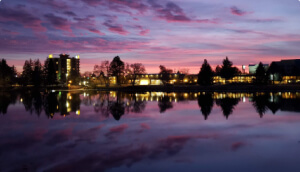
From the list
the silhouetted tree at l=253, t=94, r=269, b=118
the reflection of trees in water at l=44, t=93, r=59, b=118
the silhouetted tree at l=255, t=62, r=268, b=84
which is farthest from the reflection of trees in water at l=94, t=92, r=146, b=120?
the silhouetted tree at l=255, t=62, r=268, b=84

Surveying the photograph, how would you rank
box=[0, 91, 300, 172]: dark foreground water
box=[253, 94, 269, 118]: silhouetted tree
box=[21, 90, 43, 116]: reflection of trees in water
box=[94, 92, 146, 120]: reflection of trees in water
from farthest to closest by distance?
box=[21, 90, 43, 116]: reflection of trees in water < box=[94, 92, 146, 120]: reflection of trees in water < box=[253, 94, 269, 118]: silhouetted tree < box=[0, 91, 300, 172]: dark foreground water

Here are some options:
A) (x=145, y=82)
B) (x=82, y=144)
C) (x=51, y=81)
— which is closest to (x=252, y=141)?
(x=82, y=144)

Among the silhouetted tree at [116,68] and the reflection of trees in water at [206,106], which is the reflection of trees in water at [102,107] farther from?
the silhouetted tree at [116,68]

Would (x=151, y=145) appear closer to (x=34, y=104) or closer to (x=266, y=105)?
(x=266, y=105)

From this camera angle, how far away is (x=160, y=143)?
1313cm

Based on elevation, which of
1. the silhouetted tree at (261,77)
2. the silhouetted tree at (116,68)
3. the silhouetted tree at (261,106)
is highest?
the silhouetted tree at (116,68)

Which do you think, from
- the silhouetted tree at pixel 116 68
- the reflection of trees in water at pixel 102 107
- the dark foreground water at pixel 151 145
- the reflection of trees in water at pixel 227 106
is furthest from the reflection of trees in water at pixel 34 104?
the silhouetted tree at pixel 116 68

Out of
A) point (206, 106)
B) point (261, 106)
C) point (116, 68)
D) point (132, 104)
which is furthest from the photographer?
point (116, 68)

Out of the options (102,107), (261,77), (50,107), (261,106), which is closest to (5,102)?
(50,107)

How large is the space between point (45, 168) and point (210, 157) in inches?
251

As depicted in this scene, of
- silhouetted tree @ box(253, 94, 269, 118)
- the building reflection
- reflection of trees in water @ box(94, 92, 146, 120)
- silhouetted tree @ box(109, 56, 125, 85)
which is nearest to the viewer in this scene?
silhouetted tree @ box(253, 94, 269, 118)

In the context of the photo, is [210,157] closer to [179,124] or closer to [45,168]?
[45,168]

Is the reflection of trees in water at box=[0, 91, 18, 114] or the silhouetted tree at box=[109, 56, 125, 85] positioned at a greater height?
the silhouetted tree at box=[109, 56, 125, 85]

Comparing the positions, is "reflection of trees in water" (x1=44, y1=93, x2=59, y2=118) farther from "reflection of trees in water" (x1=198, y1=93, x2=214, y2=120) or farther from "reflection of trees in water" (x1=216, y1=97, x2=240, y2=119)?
"reflection of trees in water" (x1=216, y1=97, x2=240, y2=119)
